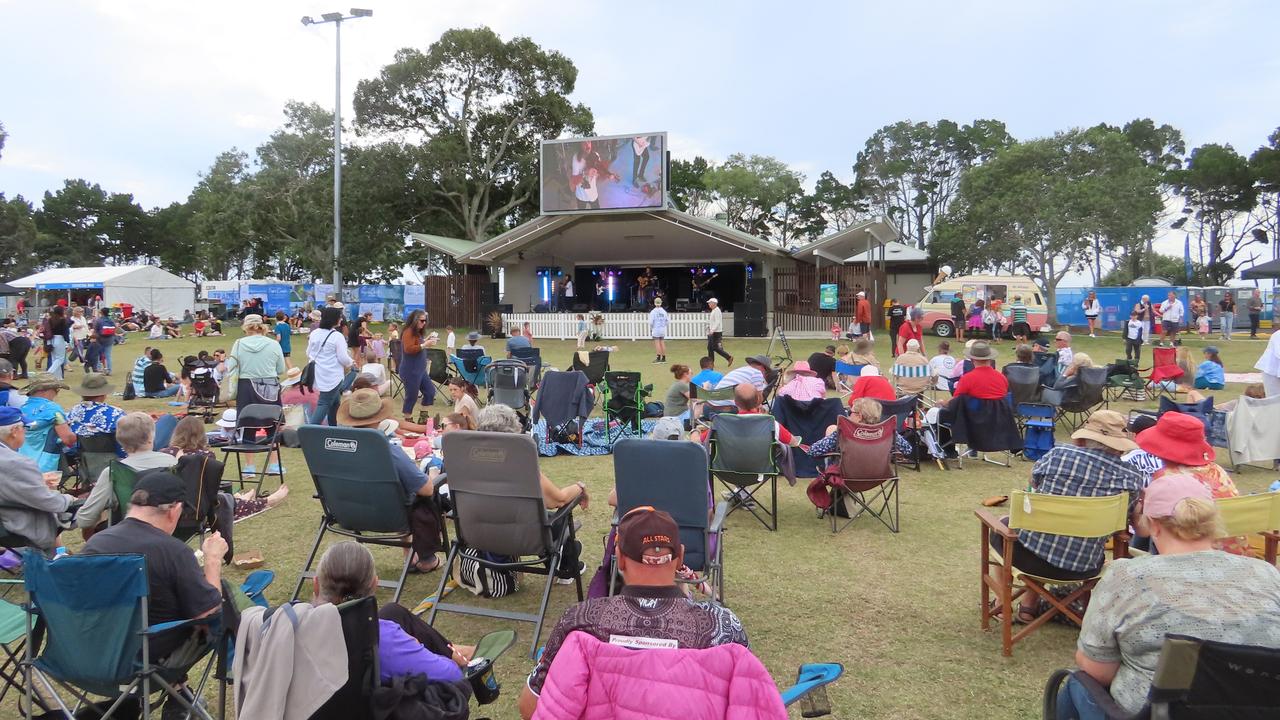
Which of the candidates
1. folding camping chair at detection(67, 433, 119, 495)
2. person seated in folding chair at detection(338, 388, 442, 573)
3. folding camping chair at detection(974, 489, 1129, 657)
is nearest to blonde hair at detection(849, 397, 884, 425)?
folding camping chair at detection(974, 489, 1129, 657)

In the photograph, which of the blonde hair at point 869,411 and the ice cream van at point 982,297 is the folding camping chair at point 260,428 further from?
the ice cream van at point 982,297

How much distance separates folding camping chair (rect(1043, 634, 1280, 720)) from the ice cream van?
71.3 ft

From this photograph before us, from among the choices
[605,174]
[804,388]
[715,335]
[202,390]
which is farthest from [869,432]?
[605,174]

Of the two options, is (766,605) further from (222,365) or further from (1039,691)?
(222,365)

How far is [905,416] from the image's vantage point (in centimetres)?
702

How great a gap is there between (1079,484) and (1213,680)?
5.82 ft

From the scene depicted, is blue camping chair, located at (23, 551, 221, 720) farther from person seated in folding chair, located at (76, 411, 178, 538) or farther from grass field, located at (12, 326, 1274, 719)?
person seated in folding chair, located at (76, 411, 178, 538)

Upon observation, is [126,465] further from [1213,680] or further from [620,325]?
[620,325]

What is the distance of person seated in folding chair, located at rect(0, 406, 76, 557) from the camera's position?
3.67 meters

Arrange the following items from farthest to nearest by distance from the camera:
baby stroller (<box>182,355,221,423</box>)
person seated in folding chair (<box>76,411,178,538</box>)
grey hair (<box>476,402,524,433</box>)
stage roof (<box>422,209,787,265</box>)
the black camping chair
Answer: stage roof (<box>422,209,787,265</box>) → baby stroller (<box>182,355,221,423</box>) → grey hair (<box>476,402,524,433</box>) → person seated in folding chair (<box>76,411,178,538</box>) → the black camping chair

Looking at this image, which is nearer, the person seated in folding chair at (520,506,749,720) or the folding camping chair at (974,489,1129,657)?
the person seated in folding chair at (520,506,749,720)

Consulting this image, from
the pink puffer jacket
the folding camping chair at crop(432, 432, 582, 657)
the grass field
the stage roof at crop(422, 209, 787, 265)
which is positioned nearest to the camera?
the pink puffer jacket

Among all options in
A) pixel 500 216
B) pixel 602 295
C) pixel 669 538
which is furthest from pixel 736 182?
pixel 669 538

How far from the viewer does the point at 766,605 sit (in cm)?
414
